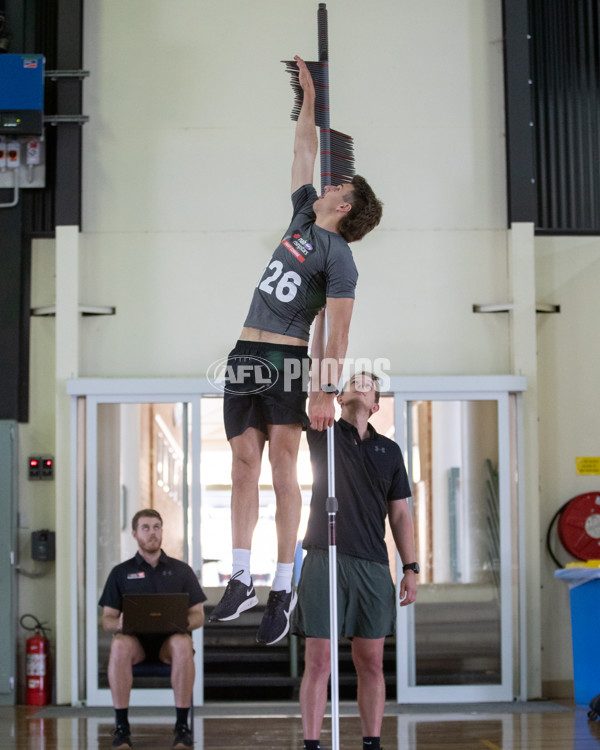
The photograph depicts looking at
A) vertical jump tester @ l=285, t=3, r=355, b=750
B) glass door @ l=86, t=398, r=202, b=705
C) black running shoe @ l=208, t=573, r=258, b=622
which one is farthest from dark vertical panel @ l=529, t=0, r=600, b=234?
black running shoe @ l=208, t=573, r=258, b=622

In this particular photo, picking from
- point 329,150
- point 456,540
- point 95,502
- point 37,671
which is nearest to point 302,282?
point 329,150

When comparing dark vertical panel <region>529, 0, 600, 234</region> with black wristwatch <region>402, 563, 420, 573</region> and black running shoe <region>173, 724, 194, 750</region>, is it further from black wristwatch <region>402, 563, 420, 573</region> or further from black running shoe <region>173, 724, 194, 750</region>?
black running shoe <region>173, 724, 194, 750</region>

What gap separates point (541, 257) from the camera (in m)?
7.05

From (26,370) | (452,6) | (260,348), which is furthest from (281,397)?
(452,6)

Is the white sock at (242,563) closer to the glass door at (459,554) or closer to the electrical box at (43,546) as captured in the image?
the glass door at (459,554)

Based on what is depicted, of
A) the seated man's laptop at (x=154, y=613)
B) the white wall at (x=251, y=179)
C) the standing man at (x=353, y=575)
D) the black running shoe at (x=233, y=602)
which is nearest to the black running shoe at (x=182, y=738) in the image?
the seated man's laptop at (x=154, y=613)

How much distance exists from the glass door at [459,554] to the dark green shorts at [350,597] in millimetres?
2682

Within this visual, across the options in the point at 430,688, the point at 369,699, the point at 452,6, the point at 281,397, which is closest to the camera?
the point at 281,397

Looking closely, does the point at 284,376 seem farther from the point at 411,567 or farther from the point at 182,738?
the point at 182,738

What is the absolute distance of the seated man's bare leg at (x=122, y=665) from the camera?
509 centimetres

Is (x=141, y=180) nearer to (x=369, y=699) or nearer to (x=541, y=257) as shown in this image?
(x=541, y=257)

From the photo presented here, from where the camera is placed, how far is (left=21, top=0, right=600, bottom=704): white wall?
22.1ft

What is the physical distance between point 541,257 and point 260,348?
435 cm

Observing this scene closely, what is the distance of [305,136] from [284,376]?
82cm
